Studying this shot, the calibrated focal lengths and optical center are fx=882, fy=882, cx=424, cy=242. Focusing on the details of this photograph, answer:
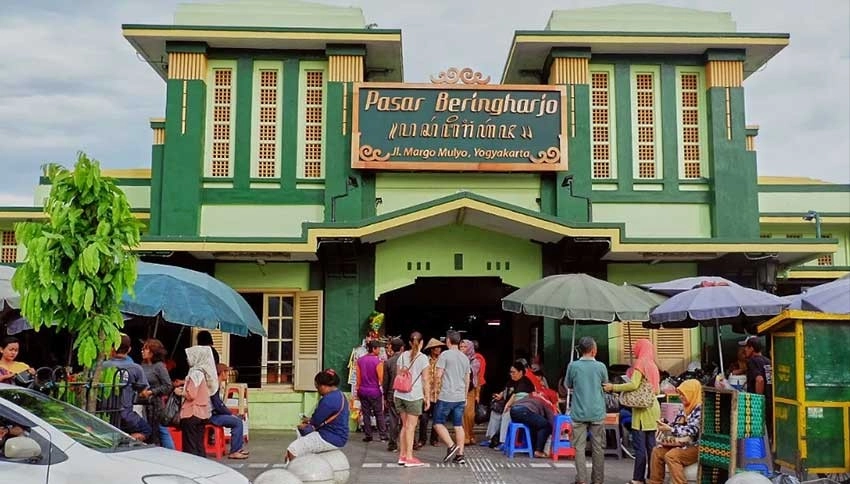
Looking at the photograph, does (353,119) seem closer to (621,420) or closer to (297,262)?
(297,262)

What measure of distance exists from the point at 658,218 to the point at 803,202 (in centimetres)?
743

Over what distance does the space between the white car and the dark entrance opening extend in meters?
12.1

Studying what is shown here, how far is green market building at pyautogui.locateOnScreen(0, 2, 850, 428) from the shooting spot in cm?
1616

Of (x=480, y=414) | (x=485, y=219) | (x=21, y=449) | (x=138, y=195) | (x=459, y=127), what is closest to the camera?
(x=21, y=449)

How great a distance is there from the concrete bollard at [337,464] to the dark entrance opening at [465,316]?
9.91 metres

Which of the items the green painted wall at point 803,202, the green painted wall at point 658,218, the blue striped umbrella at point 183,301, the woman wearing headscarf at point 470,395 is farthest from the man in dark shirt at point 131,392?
the green painted wall at point 803,202

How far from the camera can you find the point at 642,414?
32.8ft

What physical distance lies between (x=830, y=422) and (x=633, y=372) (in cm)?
214

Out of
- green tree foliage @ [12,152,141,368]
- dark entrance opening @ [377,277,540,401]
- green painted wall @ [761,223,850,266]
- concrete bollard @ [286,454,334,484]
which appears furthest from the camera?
green painted wall @ [761,223,850,266]

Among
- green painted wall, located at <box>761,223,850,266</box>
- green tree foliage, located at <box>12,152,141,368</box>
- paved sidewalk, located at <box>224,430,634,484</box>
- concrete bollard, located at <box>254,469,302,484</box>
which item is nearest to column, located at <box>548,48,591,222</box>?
paved sidewalk, located at <box>224,430,634,484</box>

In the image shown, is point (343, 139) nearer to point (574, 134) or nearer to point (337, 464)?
point (574, 134)

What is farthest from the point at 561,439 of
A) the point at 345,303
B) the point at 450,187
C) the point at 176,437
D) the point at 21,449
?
the point at 21,449

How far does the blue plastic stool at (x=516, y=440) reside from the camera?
12344 mm

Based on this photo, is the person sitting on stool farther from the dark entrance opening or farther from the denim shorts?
the dark entrance opening
